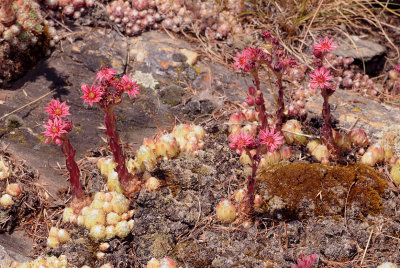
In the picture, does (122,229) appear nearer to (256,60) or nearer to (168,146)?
(168,146)

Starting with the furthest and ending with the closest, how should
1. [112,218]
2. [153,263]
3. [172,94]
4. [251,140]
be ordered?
[172,94], [112,218], [153,263], [251,140]

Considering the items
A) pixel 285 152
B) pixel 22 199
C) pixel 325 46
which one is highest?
pixel 325 46

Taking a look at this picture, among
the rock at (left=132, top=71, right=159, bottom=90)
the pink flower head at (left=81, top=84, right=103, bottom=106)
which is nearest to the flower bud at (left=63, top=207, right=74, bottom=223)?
the pink flower head at (left=81, top=84, right=103, bottom=106)

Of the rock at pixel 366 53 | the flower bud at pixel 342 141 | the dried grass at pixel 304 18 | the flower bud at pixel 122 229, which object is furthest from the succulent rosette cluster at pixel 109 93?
the rock at pixel 366 53

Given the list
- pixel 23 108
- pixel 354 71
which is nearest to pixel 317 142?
pixel 354 71

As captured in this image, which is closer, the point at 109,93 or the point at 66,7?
the point at 109,93

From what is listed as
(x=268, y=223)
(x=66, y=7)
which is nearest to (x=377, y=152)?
(x=268, y=223)

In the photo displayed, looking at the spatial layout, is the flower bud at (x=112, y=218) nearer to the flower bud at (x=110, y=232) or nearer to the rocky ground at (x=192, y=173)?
the flower bud at (x=110, y=232)
